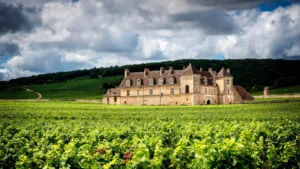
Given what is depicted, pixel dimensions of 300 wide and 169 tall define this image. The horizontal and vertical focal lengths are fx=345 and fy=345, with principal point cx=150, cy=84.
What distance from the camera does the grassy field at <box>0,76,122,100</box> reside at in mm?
140875

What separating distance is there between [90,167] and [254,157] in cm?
532

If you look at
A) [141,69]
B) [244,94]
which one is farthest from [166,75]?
[141,69]

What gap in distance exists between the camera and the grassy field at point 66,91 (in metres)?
141

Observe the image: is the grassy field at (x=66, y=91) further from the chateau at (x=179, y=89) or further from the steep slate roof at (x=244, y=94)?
the steep slate roof at (x=244, y=94)

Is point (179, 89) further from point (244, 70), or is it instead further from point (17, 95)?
point (244, 70)

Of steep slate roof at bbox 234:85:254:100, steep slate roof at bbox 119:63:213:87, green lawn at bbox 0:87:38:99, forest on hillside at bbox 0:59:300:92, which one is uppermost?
forest on hillside at bbox 0:59:300:92

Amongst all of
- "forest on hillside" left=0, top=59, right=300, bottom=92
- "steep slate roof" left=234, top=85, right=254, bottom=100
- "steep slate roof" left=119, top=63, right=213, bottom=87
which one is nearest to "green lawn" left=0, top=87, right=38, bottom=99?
"forest on hillside" left=0, top=59, right=300, bottom=92

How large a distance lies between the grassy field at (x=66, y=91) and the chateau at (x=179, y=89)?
3122 cm

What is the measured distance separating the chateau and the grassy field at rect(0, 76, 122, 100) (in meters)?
31.2

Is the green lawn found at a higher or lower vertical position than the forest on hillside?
lower

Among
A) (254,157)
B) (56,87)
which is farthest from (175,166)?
(56,87)

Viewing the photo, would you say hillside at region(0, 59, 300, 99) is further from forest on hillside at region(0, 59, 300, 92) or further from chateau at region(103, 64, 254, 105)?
chateau at region(103, 64, 254, 105)

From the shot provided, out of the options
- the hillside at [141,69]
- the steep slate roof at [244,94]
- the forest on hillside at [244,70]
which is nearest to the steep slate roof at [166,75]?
the steep slate roof at [244,94]

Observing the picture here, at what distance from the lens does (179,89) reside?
326 feet
